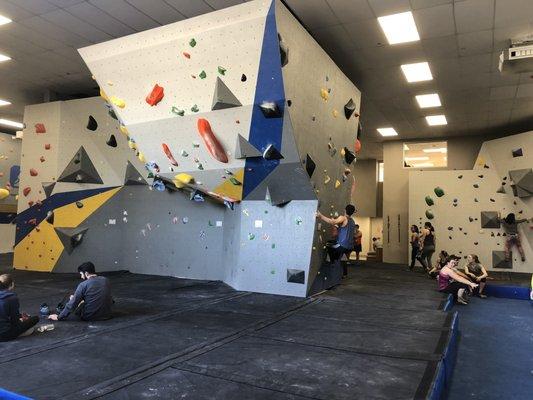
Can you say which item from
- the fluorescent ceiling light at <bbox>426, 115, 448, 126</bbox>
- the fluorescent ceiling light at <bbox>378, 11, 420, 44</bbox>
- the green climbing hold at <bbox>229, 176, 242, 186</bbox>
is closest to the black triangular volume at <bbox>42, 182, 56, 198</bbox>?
the green climbing hold at <bbox>229, 176, 242, 186</bbox>

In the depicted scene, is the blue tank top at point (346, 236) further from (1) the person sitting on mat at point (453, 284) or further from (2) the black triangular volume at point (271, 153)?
(1) the person sitting on mat at point (453, 284)

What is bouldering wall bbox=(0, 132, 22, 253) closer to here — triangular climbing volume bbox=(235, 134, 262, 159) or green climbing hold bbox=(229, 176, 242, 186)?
green climbing hold bbox=(229, 176, 242, 186)

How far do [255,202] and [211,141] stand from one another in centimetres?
137

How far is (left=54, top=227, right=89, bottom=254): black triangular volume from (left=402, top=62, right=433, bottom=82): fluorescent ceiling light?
737 cm

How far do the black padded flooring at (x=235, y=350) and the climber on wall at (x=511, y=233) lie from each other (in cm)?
519

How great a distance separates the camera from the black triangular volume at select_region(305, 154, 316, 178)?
240 inches

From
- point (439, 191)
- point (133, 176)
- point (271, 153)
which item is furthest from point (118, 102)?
point (439, 191)

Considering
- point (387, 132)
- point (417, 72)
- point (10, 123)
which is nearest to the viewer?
point (417, 72)

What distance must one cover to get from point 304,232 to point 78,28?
4.81 m

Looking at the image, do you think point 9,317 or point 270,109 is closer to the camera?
point 9,317

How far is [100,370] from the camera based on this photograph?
126 inches

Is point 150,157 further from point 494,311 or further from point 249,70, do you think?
point 494,311

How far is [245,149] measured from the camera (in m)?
6.00

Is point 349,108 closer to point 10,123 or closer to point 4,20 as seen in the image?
point 4,20
